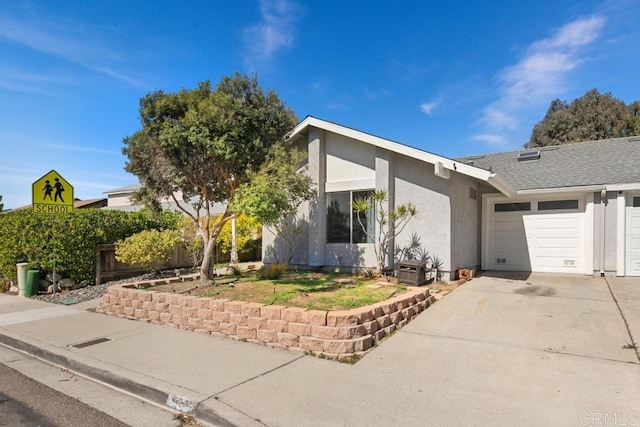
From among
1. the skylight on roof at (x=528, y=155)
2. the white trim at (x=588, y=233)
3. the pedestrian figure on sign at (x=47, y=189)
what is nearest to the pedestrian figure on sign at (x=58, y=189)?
the pedestrian figure on sign at (x=47, y=189)

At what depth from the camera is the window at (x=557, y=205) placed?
10.7 metres

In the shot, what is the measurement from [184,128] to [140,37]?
3.76m

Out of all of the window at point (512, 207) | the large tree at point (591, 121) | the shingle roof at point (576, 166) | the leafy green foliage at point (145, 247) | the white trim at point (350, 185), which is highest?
the large tree at point (591, 121)

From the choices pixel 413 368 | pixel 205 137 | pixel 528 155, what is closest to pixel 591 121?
pixel 528 155

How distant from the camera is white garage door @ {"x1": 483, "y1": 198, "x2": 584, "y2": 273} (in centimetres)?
1069

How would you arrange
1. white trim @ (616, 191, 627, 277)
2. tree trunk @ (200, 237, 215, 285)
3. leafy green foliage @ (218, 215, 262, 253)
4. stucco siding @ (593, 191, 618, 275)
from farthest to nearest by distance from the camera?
leafy green foliage @ (218, 215, 262, 253) → stucco siding @ (593, 191, 618, 275) → white trim @ (616, 191, 627, 277) → tree trunk @ (200, 237, 215, 285)

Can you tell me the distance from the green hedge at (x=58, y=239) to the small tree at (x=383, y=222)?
5.95 meters

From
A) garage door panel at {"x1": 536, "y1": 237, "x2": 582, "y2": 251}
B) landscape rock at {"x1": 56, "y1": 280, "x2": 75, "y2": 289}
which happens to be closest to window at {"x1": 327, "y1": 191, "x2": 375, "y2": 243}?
garage door panel at {"x1": 536, "y1": 237, "x2": 582, "y2": 251}

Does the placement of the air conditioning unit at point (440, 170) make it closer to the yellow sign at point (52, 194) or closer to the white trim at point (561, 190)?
the white trim at point (561, 190)

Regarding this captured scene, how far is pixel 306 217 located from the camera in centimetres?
1155

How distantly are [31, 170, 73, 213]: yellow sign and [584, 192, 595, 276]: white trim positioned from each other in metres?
15.0

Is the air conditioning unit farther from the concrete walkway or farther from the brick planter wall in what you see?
the concrete walkway

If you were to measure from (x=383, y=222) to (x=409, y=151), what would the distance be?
204 cm

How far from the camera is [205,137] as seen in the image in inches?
291
